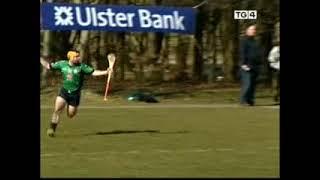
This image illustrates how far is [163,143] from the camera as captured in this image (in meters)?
12.4

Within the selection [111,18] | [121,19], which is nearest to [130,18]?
[121,19]

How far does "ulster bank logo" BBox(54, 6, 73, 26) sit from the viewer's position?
2048cm

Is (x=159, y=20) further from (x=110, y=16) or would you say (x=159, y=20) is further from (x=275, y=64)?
(x=275, y=64)

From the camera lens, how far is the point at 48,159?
10938 millimetres

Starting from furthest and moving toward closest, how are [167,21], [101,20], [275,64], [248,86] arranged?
[167,21] < [101,20] < [275,64] < [248,86]

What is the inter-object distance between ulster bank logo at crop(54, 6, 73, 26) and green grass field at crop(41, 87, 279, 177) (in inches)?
148

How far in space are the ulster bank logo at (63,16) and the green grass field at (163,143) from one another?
375 centimetres

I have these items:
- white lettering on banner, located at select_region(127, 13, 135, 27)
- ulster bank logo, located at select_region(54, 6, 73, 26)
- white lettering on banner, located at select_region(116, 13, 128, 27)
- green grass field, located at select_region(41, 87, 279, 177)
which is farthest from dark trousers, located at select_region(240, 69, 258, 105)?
ulster bank logo, located at select_region(54, 6, 73, 26)

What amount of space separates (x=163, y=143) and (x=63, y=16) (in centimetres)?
922

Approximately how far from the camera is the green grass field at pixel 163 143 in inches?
406

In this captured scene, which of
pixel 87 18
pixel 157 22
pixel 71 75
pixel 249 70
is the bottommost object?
pixel 249 70

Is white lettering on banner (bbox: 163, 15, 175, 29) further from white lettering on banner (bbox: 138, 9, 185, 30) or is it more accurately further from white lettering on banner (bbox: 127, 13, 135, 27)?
white lettering on banner (bbox: 127, 13, 135, 27)
